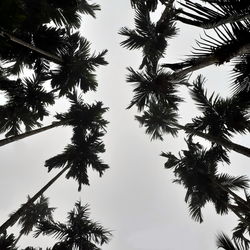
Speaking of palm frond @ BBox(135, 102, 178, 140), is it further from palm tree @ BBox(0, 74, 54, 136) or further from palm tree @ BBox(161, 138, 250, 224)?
palm tree @ BBox(0, 74, 54, 136)

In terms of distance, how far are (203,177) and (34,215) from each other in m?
9.41

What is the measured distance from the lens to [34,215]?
53.3ft

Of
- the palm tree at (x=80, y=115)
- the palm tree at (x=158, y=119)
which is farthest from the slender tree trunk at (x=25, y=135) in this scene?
the palm tree at (x=158, y=119)

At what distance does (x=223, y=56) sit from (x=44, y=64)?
30.5 feet

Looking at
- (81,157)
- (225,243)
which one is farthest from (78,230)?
(225,243)

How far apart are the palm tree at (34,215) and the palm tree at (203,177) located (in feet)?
25.0

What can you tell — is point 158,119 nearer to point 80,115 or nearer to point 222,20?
point 80,115

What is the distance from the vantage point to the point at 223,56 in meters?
2.72

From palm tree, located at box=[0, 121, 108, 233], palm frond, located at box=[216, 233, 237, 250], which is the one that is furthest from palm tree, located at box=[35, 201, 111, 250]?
palm frond, located at box=[216, 233, 237, 250]

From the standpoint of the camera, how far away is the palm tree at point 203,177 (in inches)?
410

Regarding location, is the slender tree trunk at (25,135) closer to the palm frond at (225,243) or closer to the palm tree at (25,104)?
the palm tree at (25,104)

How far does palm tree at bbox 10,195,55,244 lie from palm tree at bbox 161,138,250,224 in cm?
761

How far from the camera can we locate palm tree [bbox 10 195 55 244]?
50.0 feet

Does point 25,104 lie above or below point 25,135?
above
